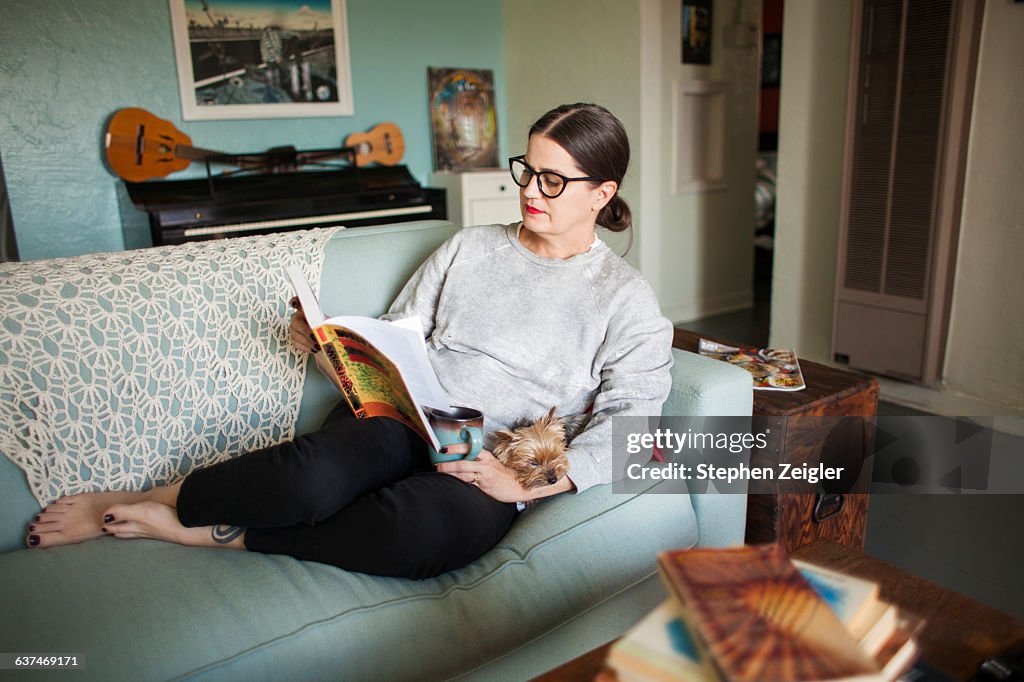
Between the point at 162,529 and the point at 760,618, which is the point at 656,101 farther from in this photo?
the point at 760,618

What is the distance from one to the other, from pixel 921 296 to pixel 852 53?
0.92m

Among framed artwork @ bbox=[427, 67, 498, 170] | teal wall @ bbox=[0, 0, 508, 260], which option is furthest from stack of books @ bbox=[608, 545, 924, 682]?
framed artwork @ bbox=[427, 67, 498, 170]

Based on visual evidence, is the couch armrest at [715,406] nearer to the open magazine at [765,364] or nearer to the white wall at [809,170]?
the open magazine at [765,364]

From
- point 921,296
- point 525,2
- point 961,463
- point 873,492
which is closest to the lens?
point 873,492

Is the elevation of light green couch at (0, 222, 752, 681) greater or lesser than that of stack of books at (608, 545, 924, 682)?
lesser

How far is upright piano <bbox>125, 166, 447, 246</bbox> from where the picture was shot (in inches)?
129

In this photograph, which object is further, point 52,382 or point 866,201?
point 866,201

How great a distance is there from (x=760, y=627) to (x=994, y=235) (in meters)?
2.50

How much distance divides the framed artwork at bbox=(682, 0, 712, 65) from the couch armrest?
9.12 ft

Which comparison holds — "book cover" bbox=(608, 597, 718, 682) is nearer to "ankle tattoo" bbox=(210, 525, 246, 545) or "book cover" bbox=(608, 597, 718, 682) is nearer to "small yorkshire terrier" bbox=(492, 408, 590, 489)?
"small yorkshire terrier" bbox=(492, 408, 590, 489)

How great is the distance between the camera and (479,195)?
411cm

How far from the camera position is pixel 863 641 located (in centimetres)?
71

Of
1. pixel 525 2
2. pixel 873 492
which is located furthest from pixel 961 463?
pixel 525 2

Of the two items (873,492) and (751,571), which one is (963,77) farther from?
(751,571)
